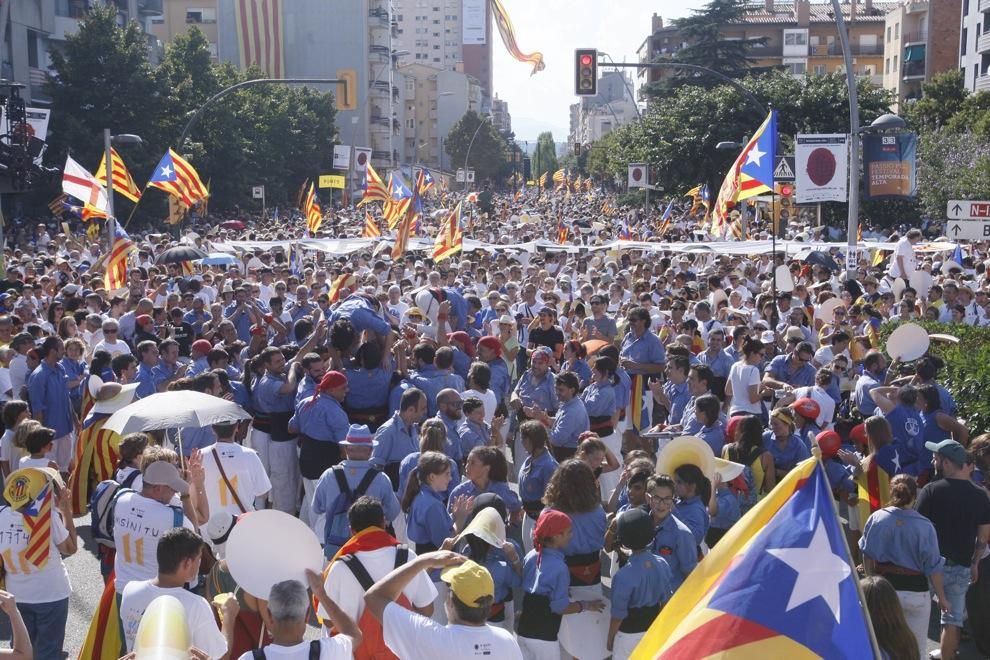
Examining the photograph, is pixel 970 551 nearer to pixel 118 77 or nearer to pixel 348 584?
pixel 348 584

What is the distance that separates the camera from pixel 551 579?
5961mm

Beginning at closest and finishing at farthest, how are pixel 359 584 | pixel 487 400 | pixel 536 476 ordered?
pixel 359 584 → pixel 536 476 → pixel 487 400

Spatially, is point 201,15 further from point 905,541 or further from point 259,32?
point 905,541

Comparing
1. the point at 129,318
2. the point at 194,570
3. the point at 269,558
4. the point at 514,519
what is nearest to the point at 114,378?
the point at 129,318

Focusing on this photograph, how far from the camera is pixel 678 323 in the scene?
46.3 ft

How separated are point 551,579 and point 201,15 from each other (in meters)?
97.6

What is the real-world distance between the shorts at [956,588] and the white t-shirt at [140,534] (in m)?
4.52

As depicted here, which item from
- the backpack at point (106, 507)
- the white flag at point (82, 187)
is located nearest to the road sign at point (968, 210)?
the white flag at point (82, 187)

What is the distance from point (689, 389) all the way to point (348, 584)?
215 inches

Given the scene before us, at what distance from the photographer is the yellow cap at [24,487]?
605 cm

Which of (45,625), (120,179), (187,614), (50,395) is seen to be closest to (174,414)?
(45,625)

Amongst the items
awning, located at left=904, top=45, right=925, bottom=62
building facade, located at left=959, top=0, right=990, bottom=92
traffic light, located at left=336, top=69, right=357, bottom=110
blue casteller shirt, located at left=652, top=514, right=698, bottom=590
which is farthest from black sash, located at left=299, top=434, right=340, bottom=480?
awning, located at left=904, top=45, right=925, bottom=62

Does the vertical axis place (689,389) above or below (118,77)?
below

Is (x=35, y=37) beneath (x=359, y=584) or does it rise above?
above
